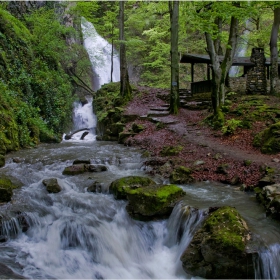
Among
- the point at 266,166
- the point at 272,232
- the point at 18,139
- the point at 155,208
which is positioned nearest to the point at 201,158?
the point at 266,166

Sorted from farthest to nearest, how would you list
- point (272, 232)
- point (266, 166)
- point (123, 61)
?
point (123, 61)
point (266, 166)
point (272, 232)

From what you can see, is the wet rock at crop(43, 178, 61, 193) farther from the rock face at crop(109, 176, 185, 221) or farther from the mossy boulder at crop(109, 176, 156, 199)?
the rock face at crop(109, 176, 185, 221)

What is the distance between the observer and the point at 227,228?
4.94 m

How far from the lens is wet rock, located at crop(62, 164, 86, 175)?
8.95m

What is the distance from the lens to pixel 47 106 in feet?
53.1

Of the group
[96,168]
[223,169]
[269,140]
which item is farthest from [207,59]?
[96,168]

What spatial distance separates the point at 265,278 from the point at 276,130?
5826 millimetres

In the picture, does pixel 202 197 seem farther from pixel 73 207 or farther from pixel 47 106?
pixel 47 106

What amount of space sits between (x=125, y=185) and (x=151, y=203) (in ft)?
3.43

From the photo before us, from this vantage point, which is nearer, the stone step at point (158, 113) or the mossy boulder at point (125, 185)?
the mossy boulder at point (125, 185)

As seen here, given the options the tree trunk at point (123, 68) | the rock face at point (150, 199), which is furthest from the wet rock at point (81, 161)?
the tree trunk at point (123, 68)

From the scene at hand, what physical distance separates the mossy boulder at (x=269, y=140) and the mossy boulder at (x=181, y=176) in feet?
9.06

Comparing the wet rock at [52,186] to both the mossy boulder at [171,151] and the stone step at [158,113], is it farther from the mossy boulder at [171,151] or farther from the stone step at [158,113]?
the stone step at [158,113]

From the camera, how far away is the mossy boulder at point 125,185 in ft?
23.2
